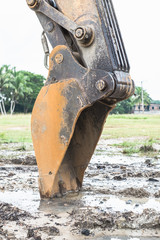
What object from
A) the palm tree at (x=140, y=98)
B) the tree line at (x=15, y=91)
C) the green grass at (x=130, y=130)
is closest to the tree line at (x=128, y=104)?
the palm tree at (x=140, y=98)

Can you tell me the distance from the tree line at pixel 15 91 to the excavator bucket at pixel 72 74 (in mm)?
51069

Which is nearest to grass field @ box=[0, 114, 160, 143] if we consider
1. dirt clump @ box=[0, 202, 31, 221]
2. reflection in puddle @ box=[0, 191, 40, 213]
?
reflection in puddle @ box=[0, 191, 40, 213]

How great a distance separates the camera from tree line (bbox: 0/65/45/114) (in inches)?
2205

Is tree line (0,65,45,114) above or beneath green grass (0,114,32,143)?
above

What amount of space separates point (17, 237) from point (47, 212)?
727 millimetres

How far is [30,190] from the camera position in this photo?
465 cm

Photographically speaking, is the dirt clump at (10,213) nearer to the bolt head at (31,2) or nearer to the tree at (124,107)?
→ the bolt head at (31,2)

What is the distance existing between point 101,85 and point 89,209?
1.22 m

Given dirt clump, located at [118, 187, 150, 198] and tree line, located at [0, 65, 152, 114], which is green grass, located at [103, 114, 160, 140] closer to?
dirt clump, located at [118, 187, 150, 198]

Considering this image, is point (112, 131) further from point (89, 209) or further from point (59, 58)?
point (89, 209)

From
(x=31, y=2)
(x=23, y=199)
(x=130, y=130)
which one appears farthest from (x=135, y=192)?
(x=130, y=130)

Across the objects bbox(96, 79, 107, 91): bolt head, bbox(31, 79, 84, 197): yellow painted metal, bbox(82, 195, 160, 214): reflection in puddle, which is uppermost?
bbox(96, 79, 107, 91): bolt head

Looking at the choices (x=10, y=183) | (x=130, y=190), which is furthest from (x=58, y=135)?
(x=10, y=183)

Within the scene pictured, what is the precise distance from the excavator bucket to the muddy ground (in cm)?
37
